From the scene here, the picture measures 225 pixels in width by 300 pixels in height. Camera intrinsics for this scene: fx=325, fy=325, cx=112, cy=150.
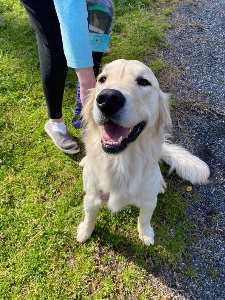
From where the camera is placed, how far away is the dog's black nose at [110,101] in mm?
1712

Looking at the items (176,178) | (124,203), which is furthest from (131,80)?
(176,178)

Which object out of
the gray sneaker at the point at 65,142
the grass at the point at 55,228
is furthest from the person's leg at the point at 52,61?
the grass at the point at 55,228

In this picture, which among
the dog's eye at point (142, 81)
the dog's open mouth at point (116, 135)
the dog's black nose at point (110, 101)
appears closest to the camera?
the dog's black nose at point (110, 101)

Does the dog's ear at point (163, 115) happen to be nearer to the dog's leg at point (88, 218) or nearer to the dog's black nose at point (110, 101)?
the dog's black nose at point (110, 101)

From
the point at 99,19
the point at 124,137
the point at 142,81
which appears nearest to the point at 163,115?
the point at 142,81

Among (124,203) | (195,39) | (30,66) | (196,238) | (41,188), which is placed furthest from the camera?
(195,39)

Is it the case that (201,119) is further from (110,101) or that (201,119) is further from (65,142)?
(110,101)

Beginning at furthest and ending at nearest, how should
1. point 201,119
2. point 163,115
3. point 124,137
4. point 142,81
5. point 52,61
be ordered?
point 201,119
point 52,61
point 163,115
point 142,81
point 124,137

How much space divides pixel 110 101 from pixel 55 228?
153 centimetres

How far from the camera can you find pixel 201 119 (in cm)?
363

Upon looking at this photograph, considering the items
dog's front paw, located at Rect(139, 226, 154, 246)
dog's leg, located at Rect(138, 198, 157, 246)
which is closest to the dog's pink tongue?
dog's leg, located at Rect(138, 198, 157, 246)

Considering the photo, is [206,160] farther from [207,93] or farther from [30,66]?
[30,66]

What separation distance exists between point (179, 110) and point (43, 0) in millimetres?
1964

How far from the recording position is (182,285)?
8.39 feet
